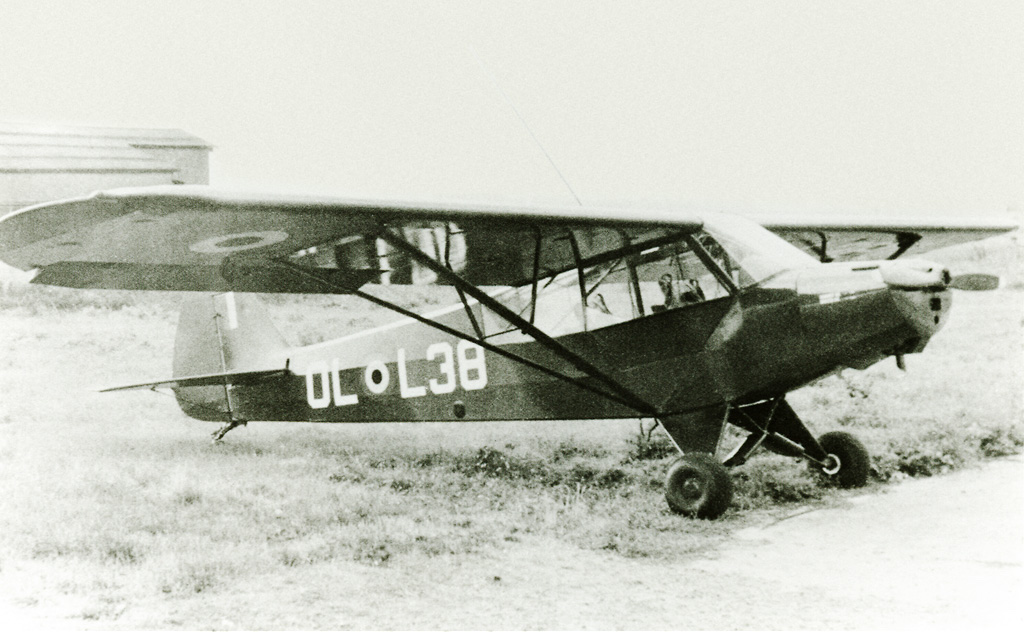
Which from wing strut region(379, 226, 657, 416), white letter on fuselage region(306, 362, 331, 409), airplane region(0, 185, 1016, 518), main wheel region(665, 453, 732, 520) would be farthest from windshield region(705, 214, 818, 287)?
white letter on fuselage region(306, 362, 331, 409)

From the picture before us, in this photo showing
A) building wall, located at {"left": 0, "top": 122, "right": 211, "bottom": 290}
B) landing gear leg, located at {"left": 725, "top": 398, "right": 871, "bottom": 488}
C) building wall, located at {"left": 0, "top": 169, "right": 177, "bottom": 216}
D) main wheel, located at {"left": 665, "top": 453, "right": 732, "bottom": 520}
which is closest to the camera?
main wheel, located at {"left": 665, "top": 453, "right": 732, "bottom": 520}

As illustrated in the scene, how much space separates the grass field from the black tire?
188 millimetres

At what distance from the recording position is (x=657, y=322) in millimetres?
5492

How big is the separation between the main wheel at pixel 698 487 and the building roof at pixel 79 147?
23.5 feet

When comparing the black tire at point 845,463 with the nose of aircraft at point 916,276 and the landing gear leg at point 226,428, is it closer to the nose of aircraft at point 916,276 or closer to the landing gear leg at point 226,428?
the nose of aircraft at point 916,276

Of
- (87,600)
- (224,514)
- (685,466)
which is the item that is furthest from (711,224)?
(87,600)

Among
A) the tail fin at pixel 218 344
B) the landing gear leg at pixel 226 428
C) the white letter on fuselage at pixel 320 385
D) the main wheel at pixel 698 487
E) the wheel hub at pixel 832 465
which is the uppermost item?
the tail fin at pixel 218 344

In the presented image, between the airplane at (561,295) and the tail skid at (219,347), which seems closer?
the airplane at (561,295)

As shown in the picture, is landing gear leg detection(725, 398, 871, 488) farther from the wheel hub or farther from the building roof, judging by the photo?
the building roof

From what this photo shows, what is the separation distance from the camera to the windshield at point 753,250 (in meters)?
5.00

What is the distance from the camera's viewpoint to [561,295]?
6.00 m

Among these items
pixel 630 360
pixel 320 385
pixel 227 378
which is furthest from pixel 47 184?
pixel 630 360

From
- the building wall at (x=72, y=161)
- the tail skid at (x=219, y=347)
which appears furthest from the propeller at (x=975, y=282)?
the tail skid at (x=219, y=347)

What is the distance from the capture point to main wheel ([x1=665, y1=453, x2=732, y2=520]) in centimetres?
498
